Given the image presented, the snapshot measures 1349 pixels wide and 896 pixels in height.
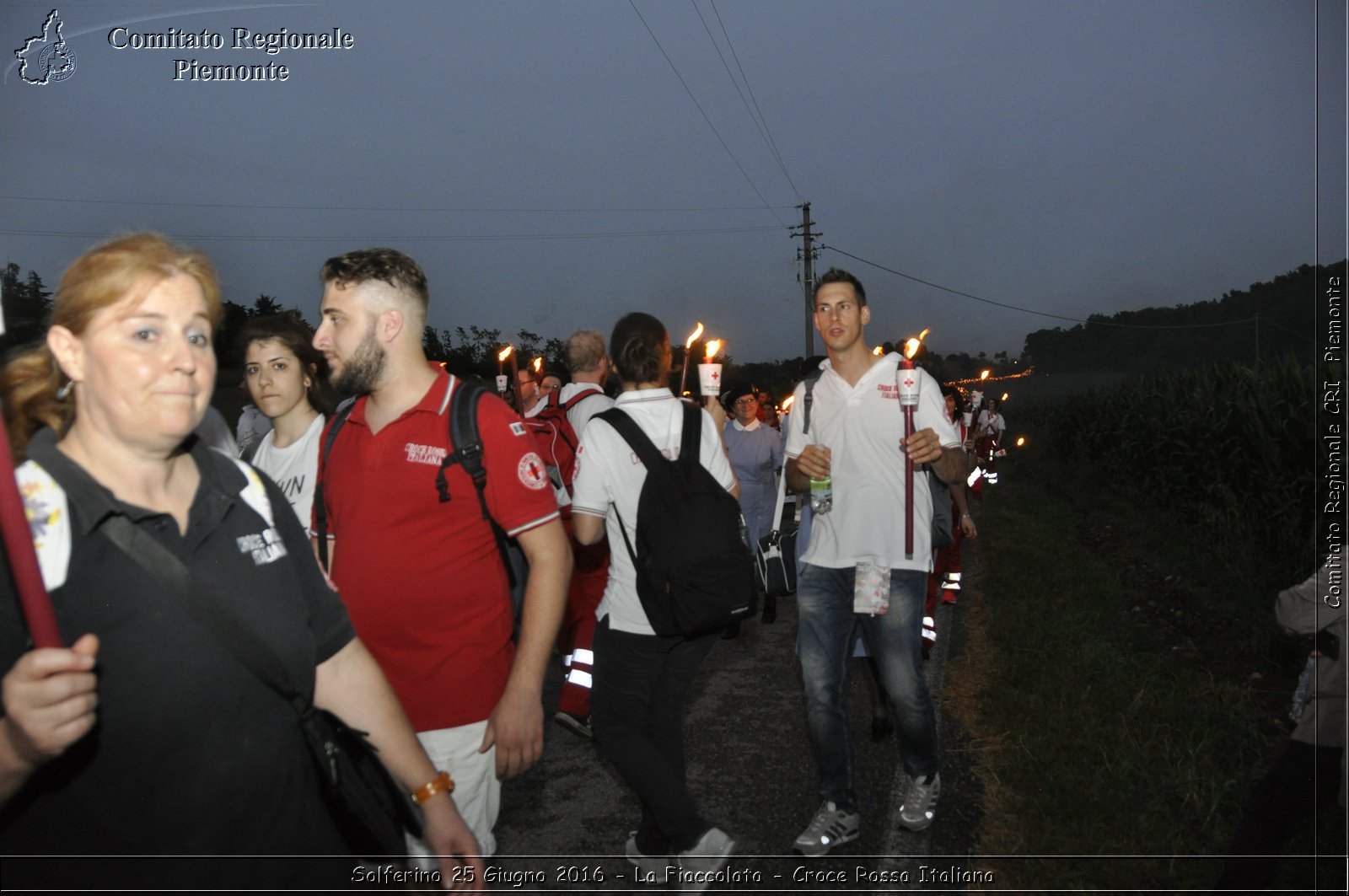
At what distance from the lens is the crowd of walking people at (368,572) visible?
1542 millimetres

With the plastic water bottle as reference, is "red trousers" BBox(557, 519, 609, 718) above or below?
below

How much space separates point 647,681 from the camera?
3697 millimetres

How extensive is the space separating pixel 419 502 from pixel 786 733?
3.56 metres

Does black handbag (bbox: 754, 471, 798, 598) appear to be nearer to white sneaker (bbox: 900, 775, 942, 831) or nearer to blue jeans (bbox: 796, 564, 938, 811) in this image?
blue jeans (bbox: 796, 564, 938, 811)

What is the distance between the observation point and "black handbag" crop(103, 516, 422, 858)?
1.59m

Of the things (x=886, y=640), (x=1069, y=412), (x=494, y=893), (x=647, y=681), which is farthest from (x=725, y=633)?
(x=1069, y=412)

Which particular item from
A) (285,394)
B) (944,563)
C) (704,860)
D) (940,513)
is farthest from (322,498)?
(944,563)

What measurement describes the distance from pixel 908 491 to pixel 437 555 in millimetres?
2302

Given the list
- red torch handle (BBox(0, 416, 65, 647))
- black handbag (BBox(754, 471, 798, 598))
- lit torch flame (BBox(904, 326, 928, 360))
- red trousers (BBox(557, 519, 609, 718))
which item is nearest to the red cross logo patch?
red torch handle (BBox(0, 416, 65, 647))

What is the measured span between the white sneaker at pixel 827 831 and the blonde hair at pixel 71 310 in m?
3.37

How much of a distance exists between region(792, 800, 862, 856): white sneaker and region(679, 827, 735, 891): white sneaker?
2.10 ft

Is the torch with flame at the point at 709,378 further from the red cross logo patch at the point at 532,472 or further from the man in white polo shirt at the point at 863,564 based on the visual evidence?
the red cross logo patch at the point at 532,472

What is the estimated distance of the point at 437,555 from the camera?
274 cm

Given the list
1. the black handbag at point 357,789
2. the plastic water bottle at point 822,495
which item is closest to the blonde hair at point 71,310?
the black handbag at point 357,789
